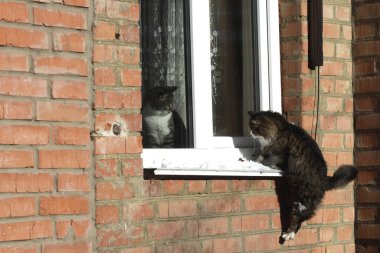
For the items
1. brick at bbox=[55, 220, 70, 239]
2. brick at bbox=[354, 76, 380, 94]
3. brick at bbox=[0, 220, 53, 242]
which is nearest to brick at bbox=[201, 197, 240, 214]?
brick at bbox=[55, 220, 70, 239]

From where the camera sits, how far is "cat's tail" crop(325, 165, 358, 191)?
5.32m

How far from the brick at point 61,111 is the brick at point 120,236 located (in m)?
0.58

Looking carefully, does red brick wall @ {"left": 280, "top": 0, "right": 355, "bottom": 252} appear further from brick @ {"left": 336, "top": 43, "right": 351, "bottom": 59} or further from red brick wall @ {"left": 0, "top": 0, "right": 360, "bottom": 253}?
red brick wall @ {"left": 0, "top": 0, "right": 360, "bottom": 253}

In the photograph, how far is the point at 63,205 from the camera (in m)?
4.12

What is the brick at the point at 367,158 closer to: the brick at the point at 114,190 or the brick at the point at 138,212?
the brick at the point at 138,212

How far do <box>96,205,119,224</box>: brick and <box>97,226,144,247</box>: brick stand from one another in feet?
0.15

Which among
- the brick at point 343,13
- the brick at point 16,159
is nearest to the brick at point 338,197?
the brick at point 343,13

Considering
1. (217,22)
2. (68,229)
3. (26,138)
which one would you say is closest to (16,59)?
(26,138)

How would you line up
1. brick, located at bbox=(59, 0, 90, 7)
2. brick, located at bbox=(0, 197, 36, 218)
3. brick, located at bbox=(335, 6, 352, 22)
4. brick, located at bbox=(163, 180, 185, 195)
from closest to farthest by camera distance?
brick, located at bbox=(0, 197, 36, 218) → brick, located at bbox=(59, 0, 90, 7) → brick, located at bbox=(163, 180, 185, 195) → brick, located at bbox=(335, 6, 352, 22)

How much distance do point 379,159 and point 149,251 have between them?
73.2 inches

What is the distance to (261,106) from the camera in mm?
5465

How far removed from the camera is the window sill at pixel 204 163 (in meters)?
4.73

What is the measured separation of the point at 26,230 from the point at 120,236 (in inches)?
22.9

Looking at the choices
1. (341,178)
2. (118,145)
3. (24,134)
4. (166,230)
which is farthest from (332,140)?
(24,134)
